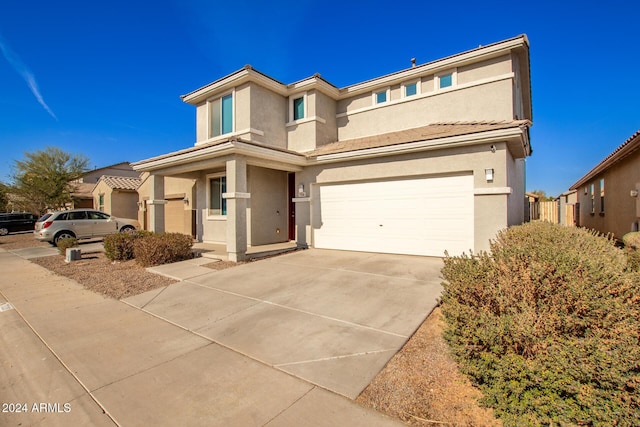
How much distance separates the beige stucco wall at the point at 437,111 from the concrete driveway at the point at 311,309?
17.5 ft

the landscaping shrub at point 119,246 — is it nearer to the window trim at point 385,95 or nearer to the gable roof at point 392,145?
the gable roof at point 392,145

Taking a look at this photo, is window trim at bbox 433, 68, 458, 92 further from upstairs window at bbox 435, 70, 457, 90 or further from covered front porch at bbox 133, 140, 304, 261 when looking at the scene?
covered front porch at bbox 133, 140, 304, 261

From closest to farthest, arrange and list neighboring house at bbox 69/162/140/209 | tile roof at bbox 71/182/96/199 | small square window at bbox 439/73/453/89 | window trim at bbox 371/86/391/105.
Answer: small square window at bbox 439/73/453/89 → window trim at bbox 371/86/391/105 → tile roof at bbox 71/182/96/199 → neighboring house at bbox 69/162/140/209

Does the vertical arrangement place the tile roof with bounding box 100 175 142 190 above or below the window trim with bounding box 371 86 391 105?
below

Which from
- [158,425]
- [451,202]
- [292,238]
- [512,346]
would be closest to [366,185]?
[451,202]

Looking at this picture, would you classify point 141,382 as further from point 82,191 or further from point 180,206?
point 82,191

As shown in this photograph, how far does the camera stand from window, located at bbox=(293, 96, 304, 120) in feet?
41.3

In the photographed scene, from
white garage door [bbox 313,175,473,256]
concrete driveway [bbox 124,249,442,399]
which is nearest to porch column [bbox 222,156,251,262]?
concrete driveway [bbox 124,249,442,399]

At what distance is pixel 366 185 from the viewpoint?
32.8 ft

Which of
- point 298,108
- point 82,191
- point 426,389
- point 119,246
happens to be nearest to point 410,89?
point 298,108

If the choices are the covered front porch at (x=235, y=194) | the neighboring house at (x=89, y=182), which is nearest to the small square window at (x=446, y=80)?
the covered front porch at (x=235, y=194)

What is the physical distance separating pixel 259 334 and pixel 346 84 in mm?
11389

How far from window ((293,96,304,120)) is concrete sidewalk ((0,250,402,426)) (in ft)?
A: 32.2

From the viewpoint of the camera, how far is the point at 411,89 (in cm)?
1146
